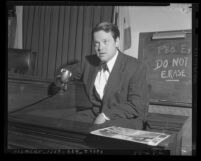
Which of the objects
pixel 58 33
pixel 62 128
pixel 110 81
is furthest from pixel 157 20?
pixel 62 128

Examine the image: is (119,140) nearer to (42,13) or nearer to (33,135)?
(33,135)

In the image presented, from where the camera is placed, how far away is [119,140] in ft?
7.93

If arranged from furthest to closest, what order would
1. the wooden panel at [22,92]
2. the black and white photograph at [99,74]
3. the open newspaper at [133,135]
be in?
the wooden panel at [22,92], the black and white photograph at [99,74], the open newspaper at [133,135]

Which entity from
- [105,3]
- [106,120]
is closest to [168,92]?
[106,120]

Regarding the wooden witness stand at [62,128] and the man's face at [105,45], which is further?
the man's face at [105,45]

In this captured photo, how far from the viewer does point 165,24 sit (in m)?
2.53

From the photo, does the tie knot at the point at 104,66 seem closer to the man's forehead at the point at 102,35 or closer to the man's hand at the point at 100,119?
the man's forehead at the point at 102,35

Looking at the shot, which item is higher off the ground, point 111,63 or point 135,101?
point 111,63

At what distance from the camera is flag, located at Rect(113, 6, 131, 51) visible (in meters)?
2.54

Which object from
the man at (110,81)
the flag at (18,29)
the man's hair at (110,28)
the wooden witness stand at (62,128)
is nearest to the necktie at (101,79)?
the man at (110,81)

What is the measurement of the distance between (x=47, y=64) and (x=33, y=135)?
579 mm

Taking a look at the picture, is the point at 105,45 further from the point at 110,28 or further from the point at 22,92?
the point at 22,92

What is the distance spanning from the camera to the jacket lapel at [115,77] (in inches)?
101

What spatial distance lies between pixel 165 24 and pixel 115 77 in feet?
1.87
